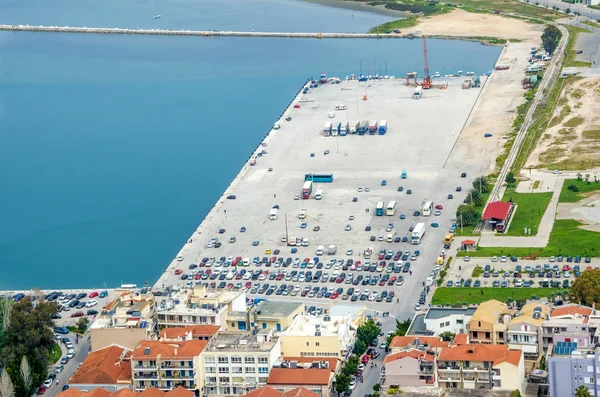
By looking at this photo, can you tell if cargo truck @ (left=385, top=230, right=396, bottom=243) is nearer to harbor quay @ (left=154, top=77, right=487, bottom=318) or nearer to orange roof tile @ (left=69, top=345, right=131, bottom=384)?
harbor quay @ (left=154, top=77, right=487, bottom=318)

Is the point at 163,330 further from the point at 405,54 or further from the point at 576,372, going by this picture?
the point at 405,54

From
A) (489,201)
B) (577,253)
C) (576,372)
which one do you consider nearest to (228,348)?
(576,372)

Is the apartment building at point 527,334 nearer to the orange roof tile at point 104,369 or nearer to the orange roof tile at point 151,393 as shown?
the orange roof tile at point 151,393

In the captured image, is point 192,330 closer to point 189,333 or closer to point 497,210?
point 189,333

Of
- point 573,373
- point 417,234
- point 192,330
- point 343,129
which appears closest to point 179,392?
point 192,330

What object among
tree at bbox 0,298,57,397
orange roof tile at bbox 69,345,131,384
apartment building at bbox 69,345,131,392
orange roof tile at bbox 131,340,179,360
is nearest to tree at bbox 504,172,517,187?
tree at bbox 0,298,57,397
